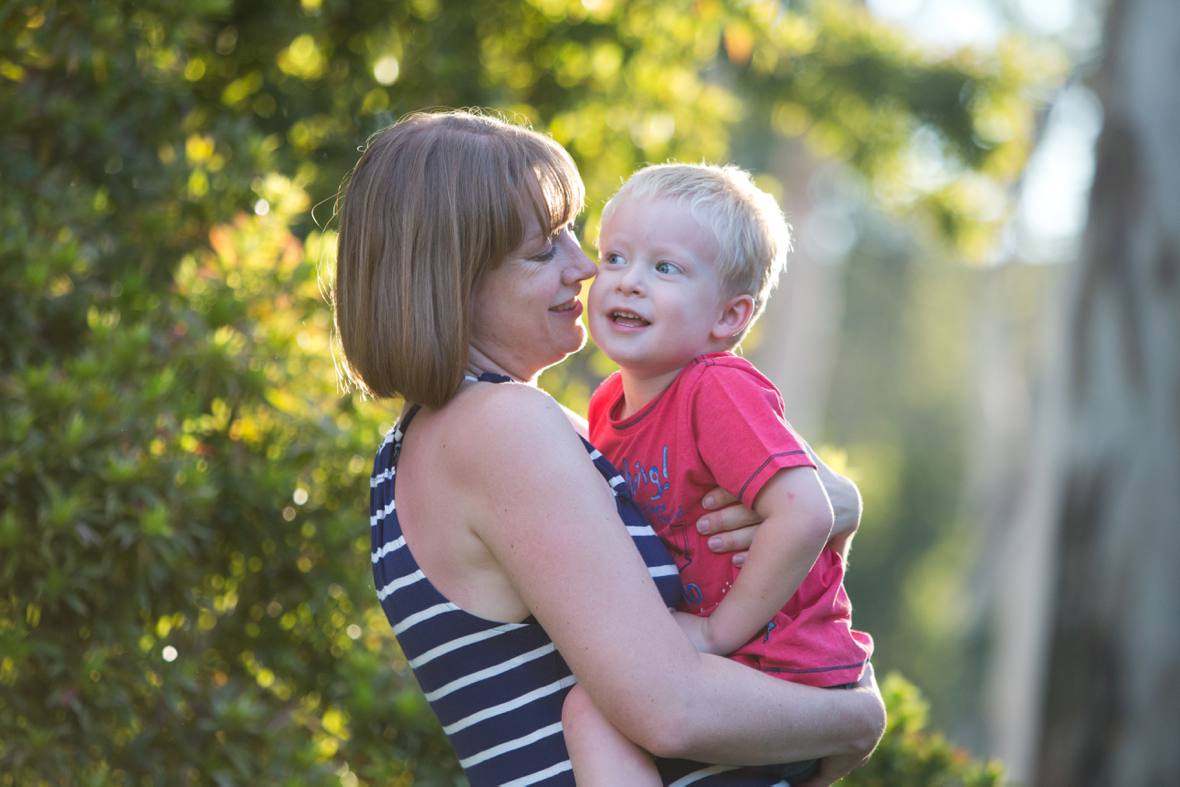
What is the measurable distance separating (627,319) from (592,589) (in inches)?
20.5

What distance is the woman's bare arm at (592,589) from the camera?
183 centimetres

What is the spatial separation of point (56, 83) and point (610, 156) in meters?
1.86

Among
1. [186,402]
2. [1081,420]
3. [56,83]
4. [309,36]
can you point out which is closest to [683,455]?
[186,402]

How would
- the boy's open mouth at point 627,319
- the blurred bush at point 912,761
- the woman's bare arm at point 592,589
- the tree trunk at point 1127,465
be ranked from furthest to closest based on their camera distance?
the tree trunk at point 1127,465
the blurred bush at point 912,761
the boy's open mouth at point 627,319
the woman's bare arm at point 592,589

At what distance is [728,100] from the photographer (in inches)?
222

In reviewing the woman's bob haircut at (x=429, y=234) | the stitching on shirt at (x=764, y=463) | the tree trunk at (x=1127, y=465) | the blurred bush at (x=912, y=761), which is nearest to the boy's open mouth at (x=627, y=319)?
the woman's bob haircut at (x=429, y=234)

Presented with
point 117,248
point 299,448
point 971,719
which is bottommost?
point 971,719

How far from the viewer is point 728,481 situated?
2.00 metres

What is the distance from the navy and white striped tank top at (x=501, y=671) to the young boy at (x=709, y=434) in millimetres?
71

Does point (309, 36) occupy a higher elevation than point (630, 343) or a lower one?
higher

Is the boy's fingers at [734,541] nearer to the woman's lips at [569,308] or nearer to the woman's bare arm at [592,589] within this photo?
the woman's bare arm at [592,589]

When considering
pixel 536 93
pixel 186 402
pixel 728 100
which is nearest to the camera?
pixel 186 402

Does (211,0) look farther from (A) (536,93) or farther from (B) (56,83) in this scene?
(A) (536,93)

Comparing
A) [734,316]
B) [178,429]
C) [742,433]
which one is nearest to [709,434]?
[742,433]
